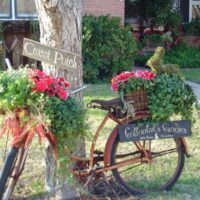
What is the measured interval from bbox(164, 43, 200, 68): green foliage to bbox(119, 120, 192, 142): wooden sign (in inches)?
400

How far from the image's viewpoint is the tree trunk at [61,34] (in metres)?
4.88

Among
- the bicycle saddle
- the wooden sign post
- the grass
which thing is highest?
the wooden sign post

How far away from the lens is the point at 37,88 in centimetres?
448

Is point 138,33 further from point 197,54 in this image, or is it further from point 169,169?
point 169,169

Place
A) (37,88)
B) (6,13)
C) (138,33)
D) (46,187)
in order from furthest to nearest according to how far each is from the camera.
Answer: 1. (138,33)
2. (6,13)
3. (46,187)
4. (37,88)

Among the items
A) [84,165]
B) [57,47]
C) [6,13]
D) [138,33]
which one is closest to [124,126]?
[84,165]

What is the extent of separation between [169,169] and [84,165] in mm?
1279

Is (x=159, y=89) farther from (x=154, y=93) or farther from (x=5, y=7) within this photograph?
(x=5, y=7)

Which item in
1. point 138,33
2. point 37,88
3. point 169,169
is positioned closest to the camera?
point 37,88

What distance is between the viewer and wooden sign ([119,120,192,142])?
516 cm

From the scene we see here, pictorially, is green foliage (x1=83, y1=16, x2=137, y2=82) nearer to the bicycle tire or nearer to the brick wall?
the brick wall

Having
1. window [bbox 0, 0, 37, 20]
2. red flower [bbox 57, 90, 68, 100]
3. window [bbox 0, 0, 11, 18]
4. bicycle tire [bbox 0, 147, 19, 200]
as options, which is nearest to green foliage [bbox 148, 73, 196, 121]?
red flower [bbox 57, 90, 68, 100]

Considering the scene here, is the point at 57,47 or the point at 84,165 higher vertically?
the point at 57,47

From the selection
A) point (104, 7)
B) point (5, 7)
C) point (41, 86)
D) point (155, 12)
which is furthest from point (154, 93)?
point (155, 12)
